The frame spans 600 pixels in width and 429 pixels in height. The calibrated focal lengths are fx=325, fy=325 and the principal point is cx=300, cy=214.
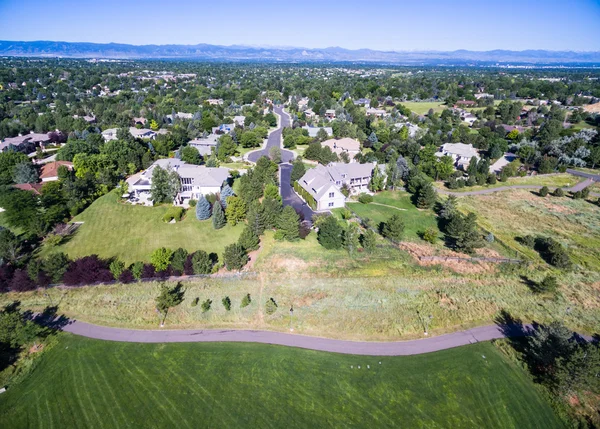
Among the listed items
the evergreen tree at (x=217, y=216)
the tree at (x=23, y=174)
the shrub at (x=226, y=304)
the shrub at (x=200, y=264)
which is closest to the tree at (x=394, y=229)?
the evergreen tree at (x=217, y=216)

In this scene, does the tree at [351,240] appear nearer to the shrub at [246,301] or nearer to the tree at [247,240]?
the tree at [247,240]

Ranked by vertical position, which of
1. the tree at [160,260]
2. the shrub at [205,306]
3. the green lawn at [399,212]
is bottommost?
the green lawn at [399,212]

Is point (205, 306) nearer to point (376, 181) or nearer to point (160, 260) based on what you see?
point (160, 260)

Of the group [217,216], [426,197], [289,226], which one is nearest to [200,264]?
[217,216]

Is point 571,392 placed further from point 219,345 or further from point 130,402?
point 130,402

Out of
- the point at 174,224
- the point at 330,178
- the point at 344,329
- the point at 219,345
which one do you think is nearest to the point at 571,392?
the point at 344,329
